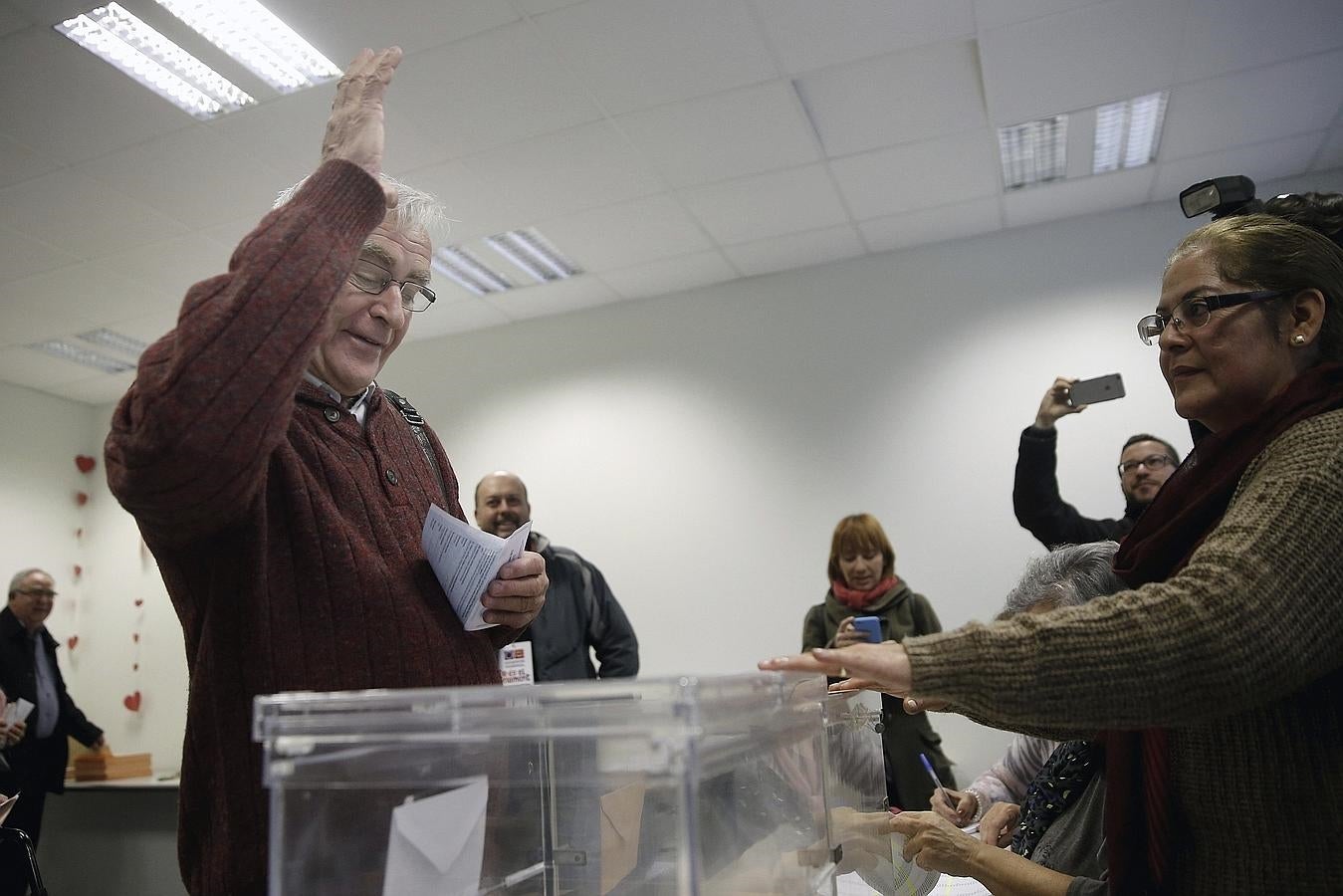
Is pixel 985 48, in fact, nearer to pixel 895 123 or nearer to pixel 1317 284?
pixel 895 123

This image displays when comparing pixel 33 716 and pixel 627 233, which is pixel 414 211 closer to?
pixel 627 233

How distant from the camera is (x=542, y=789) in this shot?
27.3 inches

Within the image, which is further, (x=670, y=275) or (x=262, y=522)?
(x=670, y=275)

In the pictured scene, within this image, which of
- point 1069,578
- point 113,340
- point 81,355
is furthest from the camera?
point 81,355

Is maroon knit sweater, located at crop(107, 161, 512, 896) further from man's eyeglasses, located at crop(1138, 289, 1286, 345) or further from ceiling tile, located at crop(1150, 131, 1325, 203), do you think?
ceiling tile, located at crop(1150, 131, 1325, 203)

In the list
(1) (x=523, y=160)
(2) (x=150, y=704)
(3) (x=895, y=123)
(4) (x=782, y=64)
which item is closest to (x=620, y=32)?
(4) (x=782, y=64)

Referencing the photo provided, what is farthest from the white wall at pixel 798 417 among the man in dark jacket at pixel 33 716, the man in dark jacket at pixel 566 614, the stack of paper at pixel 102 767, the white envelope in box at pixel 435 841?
the white envelope in box at pixel 435 841

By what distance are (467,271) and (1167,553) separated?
3.87 m

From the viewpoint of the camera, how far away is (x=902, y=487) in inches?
165

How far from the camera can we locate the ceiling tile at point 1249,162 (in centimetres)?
359

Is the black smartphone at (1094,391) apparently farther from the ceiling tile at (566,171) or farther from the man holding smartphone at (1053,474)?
the ceiling tile at (566,171)

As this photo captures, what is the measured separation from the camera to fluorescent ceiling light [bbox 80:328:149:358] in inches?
188

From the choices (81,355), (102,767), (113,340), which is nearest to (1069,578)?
(102,767)

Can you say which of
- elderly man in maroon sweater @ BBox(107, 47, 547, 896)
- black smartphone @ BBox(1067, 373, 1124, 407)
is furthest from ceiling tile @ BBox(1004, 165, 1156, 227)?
elderly man in maroon sweater @ BBox(107, 47, 547, 896)
